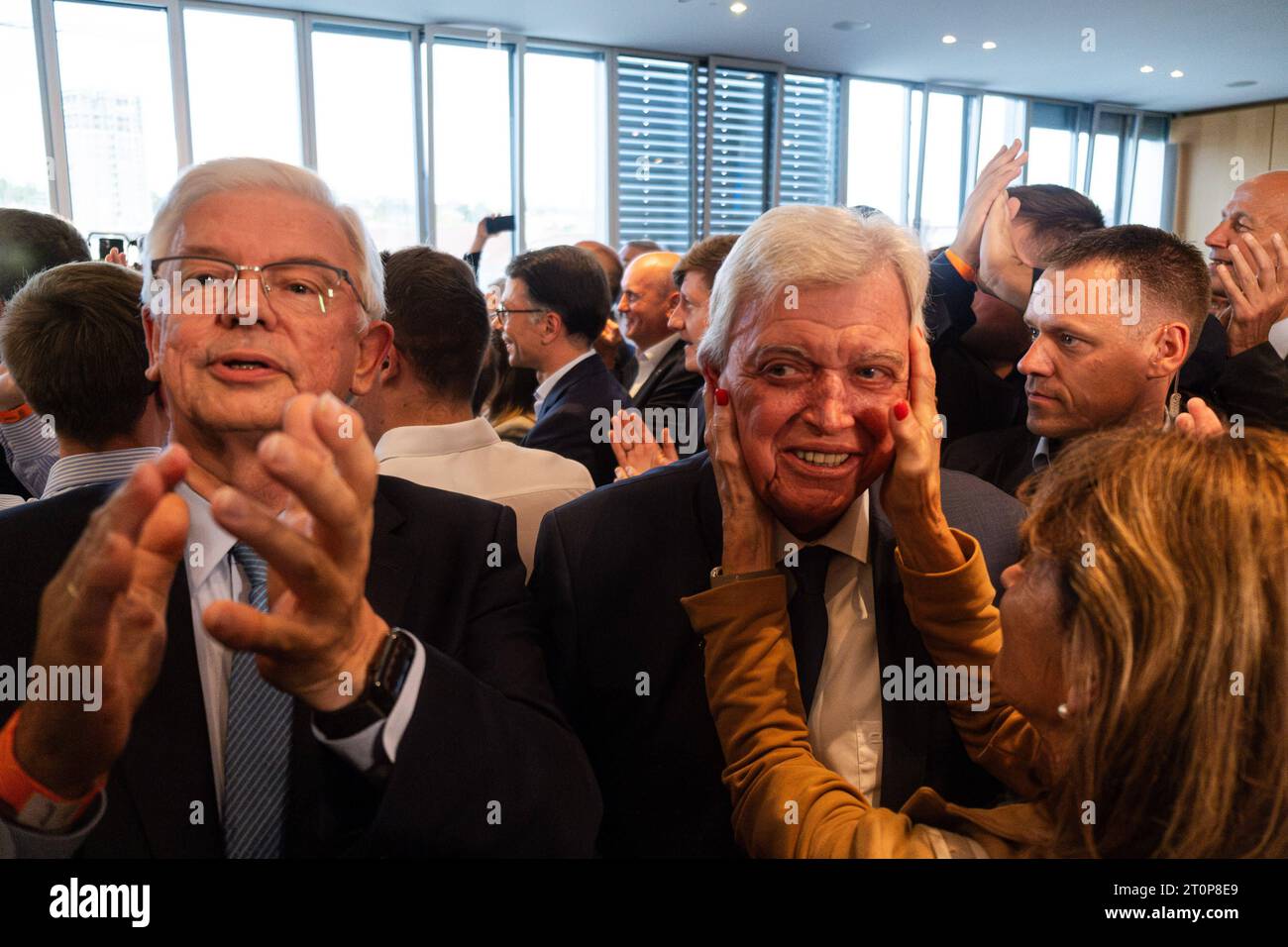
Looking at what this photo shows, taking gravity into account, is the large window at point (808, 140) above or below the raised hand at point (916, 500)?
above

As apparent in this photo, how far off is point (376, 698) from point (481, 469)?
4.33 feet

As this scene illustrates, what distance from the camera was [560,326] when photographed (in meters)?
3.30

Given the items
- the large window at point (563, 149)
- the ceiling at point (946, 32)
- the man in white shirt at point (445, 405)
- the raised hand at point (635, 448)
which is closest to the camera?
the man in white shirt at point (445, 405)

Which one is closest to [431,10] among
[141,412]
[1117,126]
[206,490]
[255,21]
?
[255,21]

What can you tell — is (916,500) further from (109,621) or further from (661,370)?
(661,370)

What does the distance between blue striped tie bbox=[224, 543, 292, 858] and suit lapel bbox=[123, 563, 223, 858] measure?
2 cm

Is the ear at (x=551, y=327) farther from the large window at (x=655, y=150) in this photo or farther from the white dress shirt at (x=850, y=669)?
the large window at (x=655, y=150)

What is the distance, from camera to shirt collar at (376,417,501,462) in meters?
2.09

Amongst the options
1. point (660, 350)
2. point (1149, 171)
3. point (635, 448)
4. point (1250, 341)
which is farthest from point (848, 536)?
point (1149, 171)

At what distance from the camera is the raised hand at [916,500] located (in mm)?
1158

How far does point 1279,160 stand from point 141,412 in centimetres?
1266

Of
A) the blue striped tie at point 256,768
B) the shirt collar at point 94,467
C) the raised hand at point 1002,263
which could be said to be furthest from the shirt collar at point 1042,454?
the shirt collar at point 94,467

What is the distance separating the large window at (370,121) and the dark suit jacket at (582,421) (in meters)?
5.05

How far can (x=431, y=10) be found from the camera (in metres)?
7.27
